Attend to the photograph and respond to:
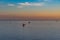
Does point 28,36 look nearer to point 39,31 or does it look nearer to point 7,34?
point 39,31

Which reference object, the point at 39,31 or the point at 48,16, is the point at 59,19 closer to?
the point at 48,16

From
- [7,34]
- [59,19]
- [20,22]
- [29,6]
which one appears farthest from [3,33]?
[59,19]

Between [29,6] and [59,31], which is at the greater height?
[29,6]

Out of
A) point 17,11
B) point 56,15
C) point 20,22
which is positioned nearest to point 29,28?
point 20,22

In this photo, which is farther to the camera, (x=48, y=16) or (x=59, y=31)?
(x=59, y=31)

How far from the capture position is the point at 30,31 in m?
2.06

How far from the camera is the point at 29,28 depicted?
6.48ft

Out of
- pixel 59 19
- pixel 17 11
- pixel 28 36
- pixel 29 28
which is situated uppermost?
pixel 17 11

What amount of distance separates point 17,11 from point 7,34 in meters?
0.50

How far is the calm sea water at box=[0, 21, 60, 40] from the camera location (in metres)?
1.98

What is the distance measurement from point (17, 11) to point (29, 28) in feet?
1.22

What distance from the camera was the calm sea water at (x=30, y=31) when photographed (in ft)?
6.49

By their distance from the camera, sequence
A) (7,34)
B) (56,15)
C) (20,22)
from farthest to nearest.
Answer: (7,34) < (20,22) < (56,15)

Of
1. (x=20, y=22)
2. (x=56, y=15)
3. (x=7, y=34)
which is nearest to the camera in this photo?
(x=56, y=15)
